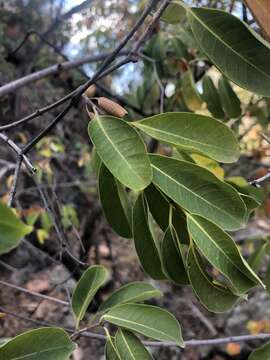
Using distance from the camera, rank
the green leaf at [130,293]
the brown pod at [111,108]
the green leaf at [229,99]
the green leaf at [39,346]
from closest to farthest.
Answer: the green leaf at [39,346], the brown pod at [111,108], the green leaf at [130,293], the green leaf at [229,99]

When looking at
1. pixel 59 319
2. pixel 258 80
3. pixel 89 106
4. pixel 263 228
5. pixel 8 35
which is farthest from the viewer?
pixel 263 228

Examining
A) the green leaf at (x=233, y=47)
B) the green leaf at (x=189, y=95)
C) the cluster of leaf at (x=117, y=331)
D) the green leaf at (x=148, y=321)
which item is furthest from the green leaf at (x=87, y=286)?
the green leaf at (x=189, y=95)

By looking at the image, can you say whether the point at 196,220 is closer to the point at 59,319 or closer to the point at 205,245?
the point at 205,245

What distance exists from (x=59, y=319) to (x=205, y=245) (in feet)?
5.92

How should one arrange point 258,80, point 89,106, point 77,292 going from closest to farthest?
point 258,80 → point 89,106 → point 77,292

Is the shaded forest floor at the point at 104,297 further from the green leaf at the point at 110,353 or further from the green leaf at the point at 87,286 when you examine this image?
the green leaf at the point at 110,353

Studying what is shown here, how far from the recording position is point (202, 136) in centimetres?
68

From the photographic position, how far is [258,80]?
647mm

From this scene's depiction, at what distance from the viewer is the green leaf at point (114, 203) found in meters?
0.75

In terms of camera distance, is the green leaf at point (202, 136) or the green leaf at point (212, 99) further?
the green leaf at point (212, 99)

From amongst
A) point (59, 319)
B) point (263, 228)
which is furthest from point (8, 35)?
point (263, 228)

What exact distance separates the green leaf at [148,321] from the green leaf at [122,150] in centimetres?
24

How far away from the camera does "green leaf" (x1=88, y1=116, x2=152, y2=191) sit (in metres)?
0.63

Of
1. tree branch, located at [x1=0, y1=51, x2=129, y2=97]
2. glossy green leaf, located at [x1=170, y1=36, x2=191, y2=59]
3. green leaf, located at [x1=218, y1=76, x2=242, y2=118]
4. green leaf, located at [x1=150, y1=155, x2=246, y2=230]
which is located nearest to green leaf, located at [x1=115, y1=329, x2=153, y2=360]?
green leaf, located at [x1=150, y1=155, x2=246, y2=230]
